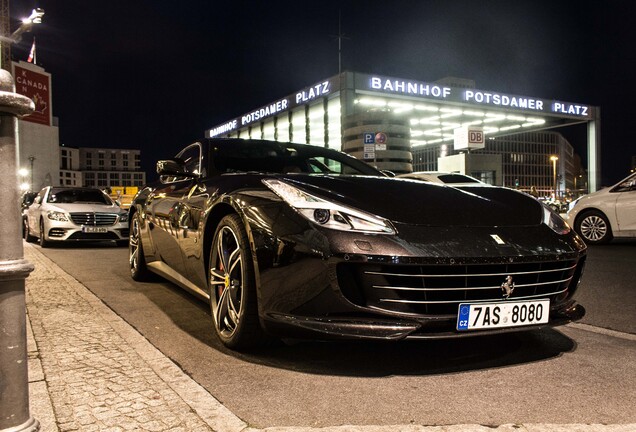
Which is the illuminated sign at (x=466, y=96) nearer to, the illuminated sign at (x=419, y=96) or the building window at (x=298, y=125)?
the illuminated sign at (x=419, y=96)

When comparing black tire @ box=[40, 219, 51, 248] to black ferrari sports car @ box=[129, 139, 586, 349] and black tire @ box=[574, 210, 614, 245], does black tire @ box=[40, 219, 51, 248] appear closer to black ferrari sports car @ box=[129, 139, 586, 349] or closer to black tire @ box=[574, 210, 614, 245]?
black ferrari sports car @ box=[129, 139, 586, 349]

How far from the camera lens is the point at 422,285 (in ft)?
8.46

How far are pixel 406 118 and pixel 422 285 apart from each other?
28.9 m

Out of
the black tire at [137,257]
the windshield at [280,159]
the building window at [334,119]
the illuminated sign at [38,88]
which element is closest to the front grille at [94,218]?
the black tire at [137,257]

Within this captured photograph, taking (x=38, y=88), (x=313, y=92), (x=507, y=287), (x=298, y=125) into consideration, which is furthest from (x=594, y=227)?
(x=38, y=88)

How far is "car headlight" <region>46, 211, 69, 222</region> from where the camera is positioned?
1055cm

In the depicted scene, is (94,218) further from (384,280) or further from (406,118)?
(406,118)

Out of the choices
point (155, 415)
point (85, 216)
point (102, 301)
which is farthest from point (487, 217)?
point (85, 216)

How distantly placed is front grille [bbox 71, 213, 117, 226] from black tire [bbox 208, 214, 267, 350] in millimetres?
8189

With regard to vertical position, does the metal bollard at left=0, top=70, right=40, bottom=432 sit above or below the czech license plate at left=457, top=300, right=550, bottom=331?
above

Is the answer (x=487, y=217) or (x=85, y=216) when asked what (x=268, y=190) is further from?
(x=85, y=216)

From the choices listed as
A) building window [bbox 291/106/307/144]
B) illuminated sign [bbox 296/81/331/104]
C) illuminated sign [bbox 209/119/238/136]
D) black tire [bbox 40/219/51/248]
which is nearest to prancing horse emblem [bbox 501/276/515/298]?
black tire [bbox 40/219/51/248]

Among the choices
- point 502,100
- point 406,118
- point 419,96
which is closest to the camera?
point 419,96

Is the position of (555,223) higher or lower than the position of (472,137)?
lower
